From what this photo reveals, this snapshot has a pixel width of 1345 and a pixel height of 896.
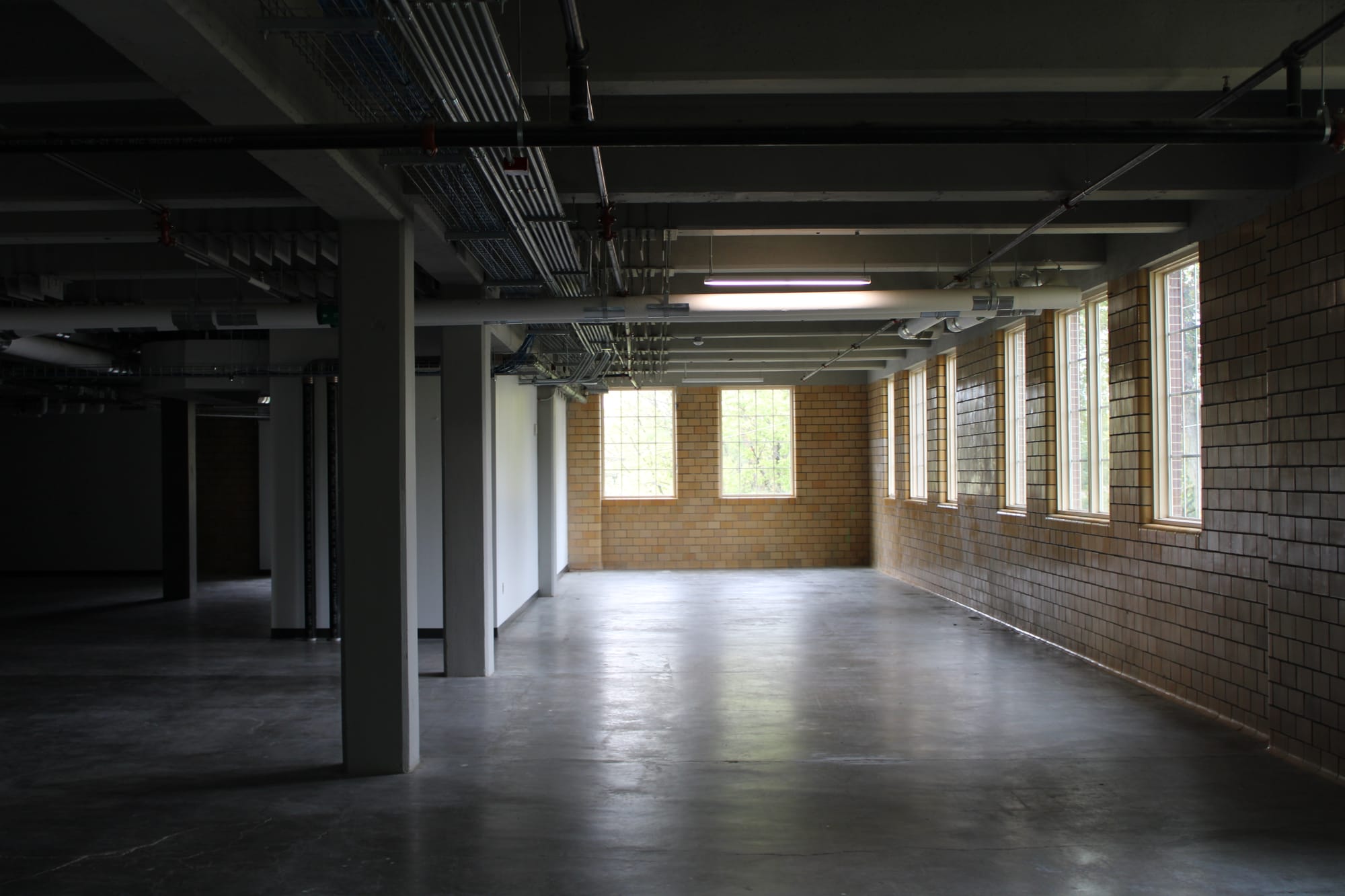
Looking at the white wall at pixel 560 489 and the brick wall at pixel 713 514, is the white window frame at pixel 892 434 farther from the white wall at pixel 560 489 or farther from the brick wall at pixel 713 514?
the white wall at pixel 560 489

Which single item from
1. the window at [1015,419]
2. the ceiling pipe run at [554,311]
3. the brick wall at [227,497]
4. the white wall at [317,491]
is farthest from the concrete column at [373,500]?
the brick wall at [227,497]

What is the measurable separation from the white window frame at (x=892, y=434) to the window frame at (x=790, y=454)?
1.94 meters

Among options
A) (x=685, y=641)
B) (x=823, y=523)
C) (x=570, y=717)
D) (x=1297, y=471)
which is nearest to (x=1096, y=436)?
(x=1297, y=471)

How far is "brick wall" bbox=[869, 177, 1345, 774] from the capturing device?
561 centimetres

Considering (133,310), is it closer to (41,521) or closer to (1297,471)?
(1297,471)

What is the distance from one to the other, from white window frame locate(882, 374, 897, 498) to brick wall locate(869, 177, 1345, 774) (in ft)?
19.9

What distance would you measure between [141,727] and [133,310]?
319cm

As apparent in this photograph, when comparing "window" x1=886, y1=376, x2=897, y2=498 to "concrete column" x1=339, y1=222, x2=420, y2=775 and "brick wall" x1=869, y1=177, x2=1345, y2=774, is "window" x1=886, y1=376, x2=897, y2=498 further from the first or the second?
"concrete column" x1=339, y1=222, x2=420, y2=775

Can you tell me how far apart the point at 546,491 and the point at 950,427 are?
5.79 metres

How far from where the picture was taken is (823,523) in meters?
18.2

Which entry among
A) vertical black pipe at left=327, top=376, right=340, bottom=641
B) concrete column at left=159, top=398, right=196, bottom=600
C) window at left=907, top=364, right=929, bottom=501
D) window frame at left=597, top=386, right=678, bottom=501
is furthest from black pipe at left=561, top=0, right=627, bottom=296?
window frame at left=597, top=386, right=678, bottom=501

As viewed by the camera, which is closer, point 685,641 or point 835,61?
point 835,61

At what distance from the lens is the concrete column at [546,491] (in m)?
14.6

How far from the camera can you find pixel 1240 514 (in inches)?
256
